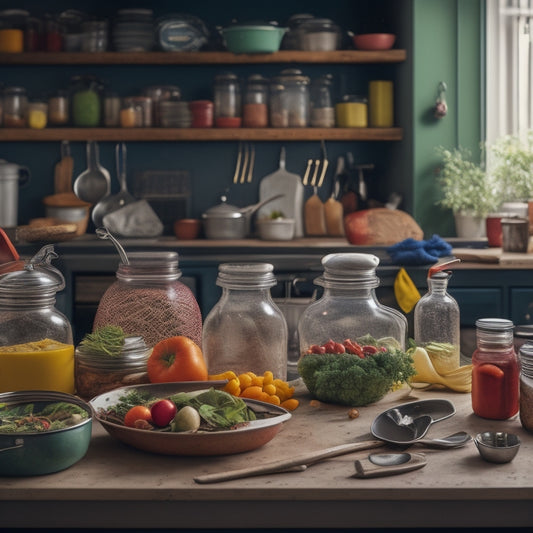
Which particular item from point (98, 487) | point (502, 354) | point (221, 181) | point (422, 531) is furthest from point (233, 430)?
point (221, 181)

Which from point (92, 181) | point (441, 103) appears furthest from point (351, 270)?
point (92, 181)

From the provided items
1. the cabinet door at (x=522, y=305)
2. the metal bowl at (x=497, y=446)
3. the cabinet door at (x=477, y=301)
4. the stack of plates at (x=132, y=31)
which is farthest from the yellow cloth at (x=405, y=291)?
the metal bowl at (x=497, y=446)

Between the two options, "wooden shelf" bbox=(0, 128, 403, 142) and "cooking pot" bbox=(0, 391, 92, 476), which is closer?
"cooking pot" bbox=(0, 391, 92, 476)

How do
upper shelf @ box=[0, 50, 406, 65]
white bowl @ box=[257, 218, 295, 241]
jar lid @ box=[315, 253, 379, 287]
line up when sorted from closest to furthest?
jar lid @ box=[315, 253, 379, 287], white bowl @ box=[257, 218, 295, 241], upper shelf @ box=[0, 50, 406, 65]

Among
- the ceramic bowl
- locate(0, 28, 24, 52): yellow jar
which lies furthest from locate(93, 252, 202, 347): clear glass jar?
locate(0, 28, 24, 52): yellow jar

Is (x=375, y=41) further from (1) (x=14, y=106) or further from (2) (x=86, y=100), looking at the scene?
(1) (x=14, y=106)

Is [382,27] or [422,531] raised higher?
[382,27]

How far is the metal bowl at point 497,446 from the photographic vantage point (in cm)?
142

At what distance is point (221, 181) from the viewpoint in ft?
18.0

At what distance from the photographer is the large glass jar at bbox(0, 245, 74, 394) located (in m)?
1.72

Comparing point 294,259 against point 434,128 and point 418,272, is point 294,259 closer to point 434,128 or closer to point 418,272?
point 418,272

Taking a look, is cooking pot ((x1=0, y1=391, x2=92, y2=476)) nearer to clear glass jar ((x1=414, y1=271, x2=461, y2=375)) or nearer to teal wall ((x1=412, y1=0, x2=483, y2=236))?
clear glass jar ((x1=414, y1=271, x2=461, y2=375))

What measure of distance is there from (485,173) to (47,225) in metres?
2.48

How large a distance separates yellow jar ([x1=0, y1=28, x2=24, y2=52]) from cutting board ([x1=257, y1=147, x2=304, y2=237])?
5.35 ft
